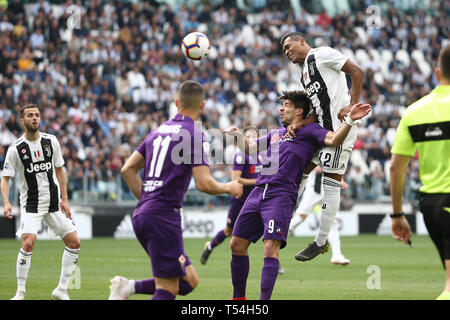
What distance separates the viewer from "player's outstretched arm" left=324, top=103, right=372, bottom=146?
27.8 feet

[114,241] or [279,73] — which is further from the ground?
[279,73]

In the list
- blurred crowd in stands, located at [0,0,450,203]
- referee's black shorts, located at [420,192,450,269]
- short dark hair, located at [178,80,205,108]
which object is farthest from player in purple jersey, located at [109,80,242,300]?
blurred crowd in stands, located at [0,0,450,203]

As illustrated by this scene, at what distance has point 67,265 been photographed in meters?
10.6

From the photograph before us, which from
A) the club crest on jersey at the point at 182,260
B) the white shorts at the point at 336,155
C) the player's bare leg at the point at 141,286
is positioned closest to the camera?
the club crest on jersey at the point at 182,260

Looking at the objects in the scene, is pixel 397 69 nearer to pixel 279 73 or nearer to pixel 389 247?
pixel 279 73

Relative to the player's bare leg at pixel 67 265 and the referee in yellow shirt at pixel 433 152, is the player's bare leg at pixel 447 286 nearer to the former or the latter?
the referee in yellow shirt at pixel 433 152

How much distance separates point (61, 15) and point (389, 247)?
15.7 metres

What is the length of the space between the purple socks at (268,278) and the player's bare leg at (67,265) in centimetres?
296

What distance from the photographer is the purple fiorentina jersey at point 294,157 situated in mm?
9273

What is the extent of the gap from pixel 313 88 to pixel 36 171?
420 cm

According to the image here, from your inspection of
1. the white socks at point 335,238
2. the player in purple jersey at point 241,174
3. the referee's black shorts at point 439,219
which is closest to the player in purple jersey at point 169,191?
the referee's black shorts at point 439,219

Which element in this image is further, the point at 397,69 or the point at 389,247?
the point at 397,69

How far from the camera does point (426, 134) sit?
6344mm
